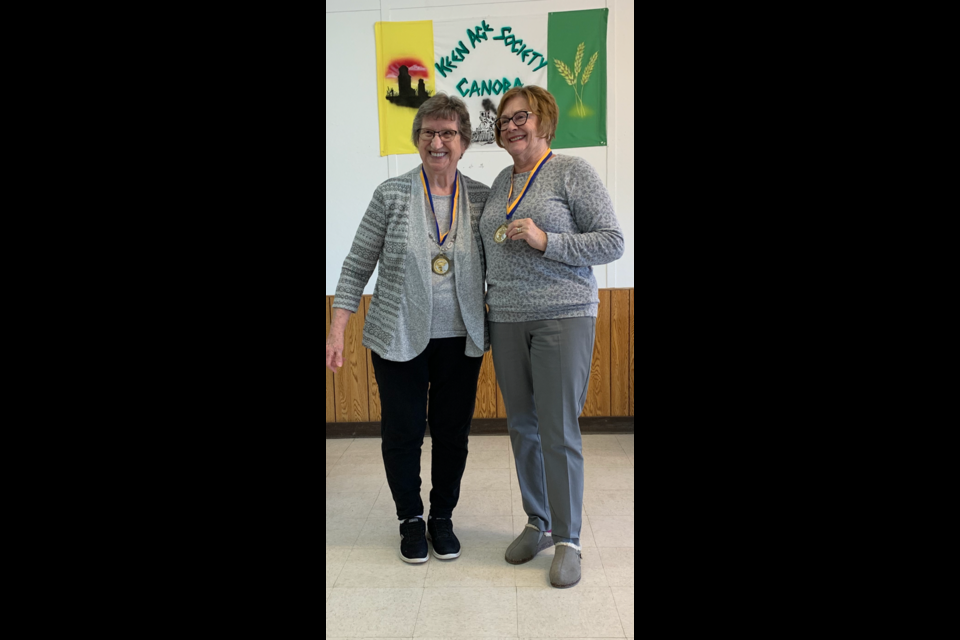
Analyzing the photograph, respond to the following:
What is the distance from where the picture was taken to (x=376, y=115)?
12.3ft

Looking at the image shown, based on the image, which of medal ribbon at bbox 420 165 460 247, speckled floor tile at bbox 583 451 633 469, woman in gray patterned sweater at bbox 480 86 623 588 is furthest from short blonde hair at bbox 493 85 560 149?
speckled floor tile at bbox 583 451 633 469

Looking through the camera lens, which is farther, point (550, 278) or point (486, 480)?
point (486, 480)

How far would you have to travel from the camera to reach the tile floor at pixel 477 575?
1.84 meters

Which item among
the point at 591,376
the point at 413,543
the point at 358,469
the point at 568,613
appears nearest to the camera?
the point at 568,613

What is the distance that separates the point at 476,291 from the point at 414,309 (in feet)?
0.72

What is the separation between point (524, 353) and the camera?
6.95 feet

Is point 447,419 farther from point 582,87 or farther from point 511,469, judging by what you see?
point 582,87

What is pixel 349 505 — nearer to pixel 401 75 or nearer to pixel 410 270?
pixel 410 270

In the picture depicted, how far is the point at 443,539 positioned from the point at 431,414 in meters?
0.46

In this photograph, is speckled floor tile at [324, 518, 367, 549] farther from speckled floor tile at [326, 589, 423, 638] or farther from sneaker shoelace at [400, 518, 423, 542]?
speckled floor tile at [326, 589, 423, 638]

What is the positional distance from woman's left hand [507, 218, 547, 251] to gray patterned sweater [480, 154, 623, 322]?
0.06m

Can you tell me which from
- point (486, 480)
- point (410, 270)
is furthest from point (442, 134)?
point (486, 480)

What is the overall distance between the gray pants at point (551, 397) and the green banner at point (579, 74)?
1.96 m
